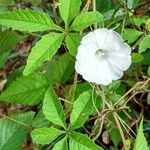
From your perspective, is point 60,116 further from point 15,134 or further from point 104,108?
point 15,134

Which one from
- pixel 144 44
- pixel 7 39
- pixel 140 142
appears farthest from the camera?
pixel 7 39

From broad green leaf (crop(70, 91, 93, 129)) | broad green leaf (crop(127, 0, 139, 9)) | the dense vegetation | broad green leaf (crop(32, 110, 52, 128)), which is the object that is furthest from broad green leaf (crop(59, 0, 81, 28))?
broad green leaf (crop(32, 110, 52, 128))

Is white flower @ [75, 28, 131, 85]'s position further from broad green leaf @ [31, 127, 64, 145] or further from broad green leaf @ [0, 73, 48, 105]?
broad green leaf @ [0, 73, 48, 105]

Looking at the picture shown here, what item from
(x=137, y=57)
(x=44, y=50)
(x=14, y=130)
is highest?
(x=44, y=50)

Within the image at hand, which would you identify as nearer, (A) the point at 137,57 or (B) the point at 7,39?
(A) the point at 137,57

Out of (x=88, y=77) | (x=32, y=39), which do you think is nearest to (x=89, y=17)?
(x=88, y=77)

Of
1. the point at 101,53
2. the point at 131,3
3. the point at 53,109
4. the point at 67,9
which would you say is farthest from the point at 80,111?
the point at 131,3

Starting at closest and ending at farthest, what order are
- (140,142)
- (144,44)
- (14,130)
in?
(140,142) < (144,44) < (14,130)

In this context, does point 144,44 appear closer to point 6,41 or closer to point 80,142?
point 80,142
